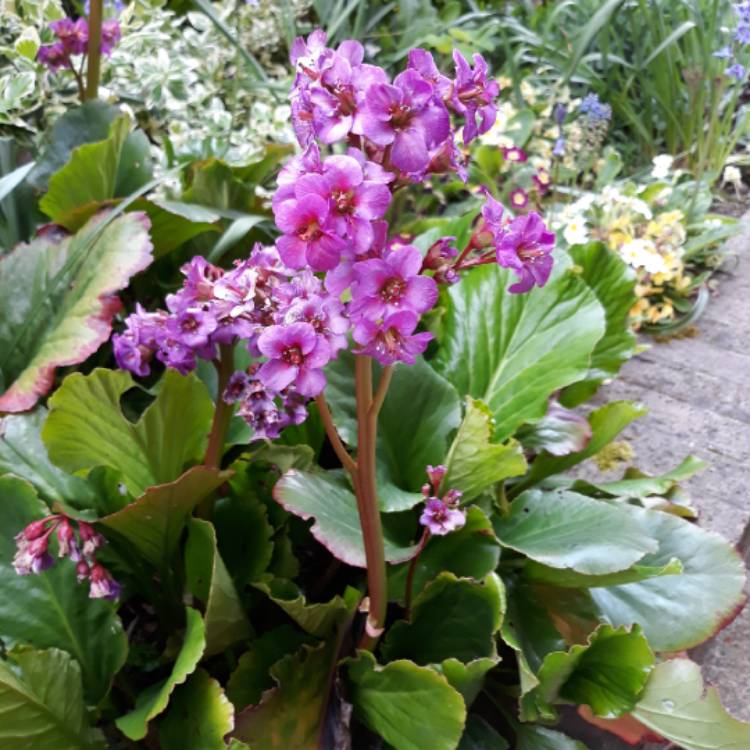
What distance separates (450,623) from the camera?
3.47ft

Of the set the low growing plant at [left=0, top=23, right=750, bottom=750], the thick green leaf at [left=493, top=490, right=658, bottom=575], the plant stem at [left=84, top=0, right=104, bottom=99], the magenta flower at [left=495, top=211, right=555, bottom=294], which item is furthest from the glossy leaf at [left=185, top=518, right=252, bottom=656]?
the plant stem at [left=84, top=0, right=104, bottom=99]

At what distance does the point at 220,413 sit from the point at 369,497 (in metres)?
0.24

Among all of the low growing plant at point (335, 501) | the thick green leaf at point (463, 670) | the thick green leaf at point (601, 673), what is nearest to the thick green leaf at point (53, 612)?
the low growing plant at point (335, 501)

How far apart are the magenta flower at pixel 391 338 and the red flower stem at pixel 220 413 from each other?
0.31 metres

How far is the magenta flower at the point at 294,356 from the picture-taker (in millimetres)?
677

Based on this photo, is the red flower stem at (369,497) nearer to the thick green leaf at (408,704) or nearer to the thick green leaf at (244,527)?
the thick green leaf at (408,704)

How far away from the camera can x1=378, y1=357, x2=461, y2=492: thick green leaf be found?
1241mm

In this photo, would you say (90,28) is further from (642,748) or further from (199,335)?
(642,748)

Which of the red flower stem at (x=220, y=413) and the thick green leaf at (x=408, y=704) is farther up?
the red flower stem at (x=220, y=413)

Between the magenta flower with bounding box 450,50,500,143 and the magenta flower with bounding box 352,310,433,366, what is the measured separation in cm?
18

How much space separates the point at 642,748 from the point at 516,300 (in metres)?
0.69

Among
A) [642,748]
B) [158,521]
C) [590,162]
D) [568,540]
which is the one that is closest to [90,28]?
[158,521]

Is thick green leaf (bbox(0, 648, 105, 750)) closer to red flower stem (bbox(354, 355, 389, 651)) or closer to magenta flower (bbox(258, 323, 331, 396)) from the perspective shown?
red flower stem (bbox(354, 355, 389, 651))

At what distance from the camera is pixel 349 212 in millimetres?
646
